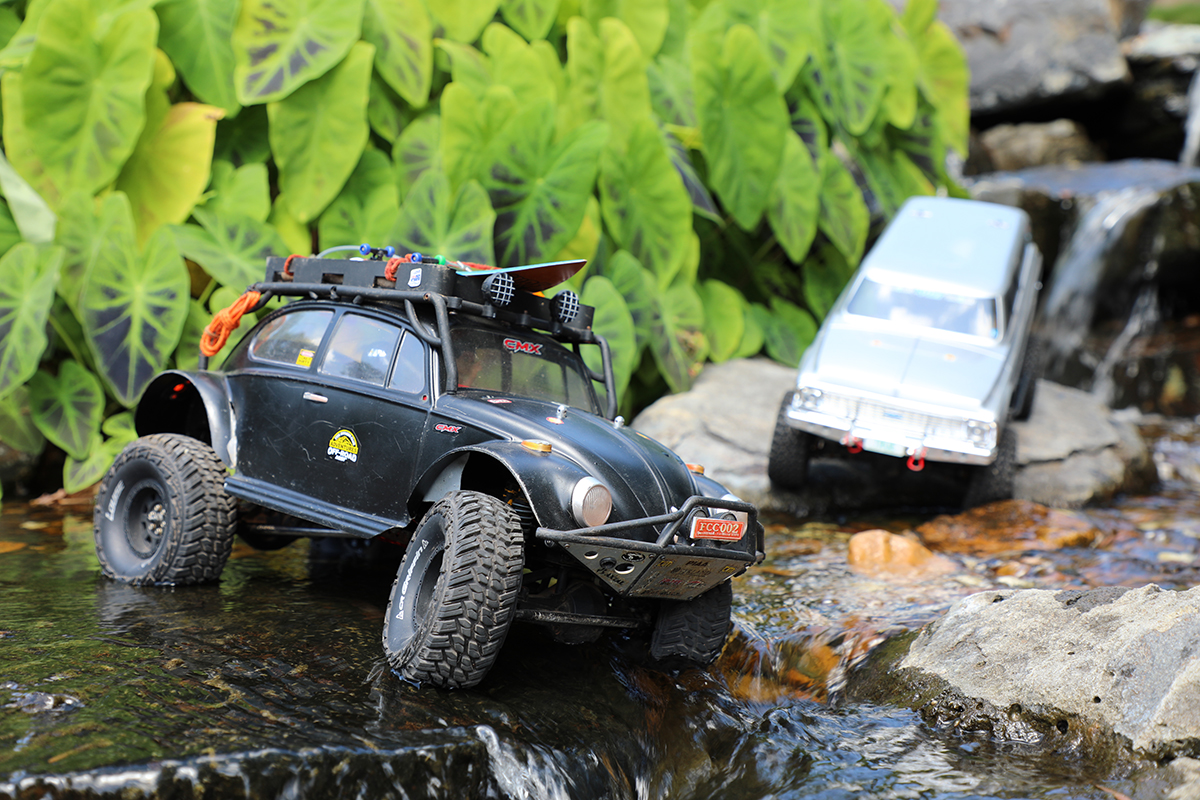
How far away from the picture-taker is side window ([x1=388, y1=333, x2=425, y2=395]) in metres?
4.24

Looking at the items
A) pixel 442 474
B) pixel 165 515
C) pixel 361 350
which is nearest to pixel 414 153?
pixel 361 350

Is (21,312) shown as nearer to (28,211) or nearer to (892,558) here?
(28,211)

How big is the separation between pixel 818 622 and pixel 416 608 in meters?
2.13

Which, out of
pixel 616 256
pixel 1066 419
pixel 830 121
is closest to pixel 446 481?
pixel 616 256

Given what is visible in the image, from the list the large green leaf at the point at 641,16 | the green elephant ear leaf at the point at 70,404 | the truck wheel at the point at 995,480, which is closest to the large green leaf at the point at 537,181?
the large green leaf at the point at 641,16

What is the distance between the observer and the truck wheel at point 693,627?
4.20 m

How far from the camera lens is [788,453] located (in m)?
7.22

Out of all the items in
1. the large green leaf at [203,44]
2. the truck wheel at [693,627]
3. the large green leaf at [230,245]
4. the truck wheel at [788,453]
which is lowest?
the truck wheel at [693,627]

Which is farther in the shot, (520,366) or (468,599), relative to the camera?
(520,366)

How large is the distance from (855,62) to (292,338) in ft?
24.7

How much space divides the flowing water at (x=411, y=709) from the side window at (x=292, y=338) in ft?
3.71

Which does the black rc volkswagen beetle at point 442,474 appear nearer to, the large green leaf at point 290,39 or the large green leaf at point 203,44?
the large green leaf at point 290,39

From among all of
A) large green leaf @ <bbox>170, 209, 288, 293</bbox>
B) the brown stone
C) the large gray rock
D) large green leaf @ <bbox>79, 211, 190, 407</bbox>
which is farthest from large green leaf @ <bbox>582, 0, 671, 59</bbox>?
Answer: the brown stone

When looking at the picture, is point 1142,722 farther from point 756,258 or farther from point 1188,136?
point 1188,136
